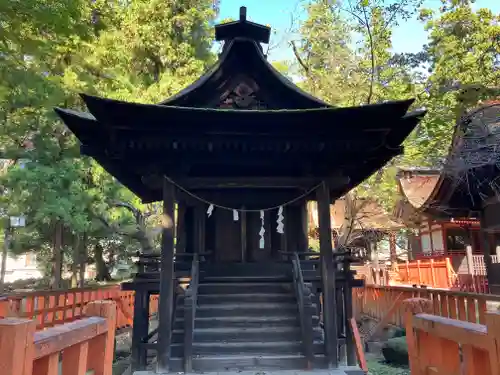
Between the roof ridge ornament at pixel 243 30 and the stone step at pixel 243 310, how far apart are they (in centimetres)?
649

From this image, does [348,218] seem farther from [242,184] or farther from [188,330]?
[188,330]

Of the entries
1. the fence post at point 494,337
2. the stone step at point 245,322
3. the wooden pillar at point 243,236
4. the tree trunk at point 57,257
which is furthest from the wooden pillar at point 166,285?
the tree trunk at point 57,257

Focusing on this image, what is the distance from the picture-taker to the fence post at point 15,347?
1794 millimetres

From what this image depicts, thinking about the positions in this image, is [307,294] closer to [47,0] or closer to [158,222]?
[47,0]

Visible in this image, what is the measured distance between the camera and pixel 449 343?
2848 millimetres

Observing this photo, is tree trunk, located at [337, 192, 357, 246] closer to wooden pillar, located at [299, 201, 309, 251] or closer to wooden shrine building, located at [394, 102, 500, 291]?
→ wooden shrine building, located at [394, 102, 500, 291]

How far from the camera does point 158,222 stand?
2284 cm

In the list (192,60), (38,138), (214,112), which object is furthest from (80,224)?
(214,112)

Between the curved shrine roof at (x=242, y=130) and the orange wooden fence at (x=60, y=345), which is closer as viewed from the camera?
the orange wooden fence at (x=60, y=345)

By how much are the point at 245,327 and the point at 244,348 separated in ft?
2.00

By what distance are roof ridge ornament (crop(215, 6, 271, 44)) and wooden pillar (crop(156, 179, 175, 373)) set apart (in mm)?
4324

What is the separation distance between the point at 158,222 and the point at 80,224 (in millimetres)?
6855

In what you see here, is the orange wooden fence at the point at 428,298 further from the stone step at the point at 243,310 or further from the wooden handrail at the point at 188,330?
the wooden handrail at the point at 188,330

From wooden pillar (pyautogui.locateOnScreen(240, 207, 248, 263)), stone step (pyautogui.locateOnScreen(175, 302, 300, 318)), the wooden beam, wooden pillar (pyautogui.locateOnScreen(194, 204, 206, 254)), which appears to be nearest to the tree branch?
wooden pillar (pyautogui.locateOnScreen(240, 207, 248, 263))
